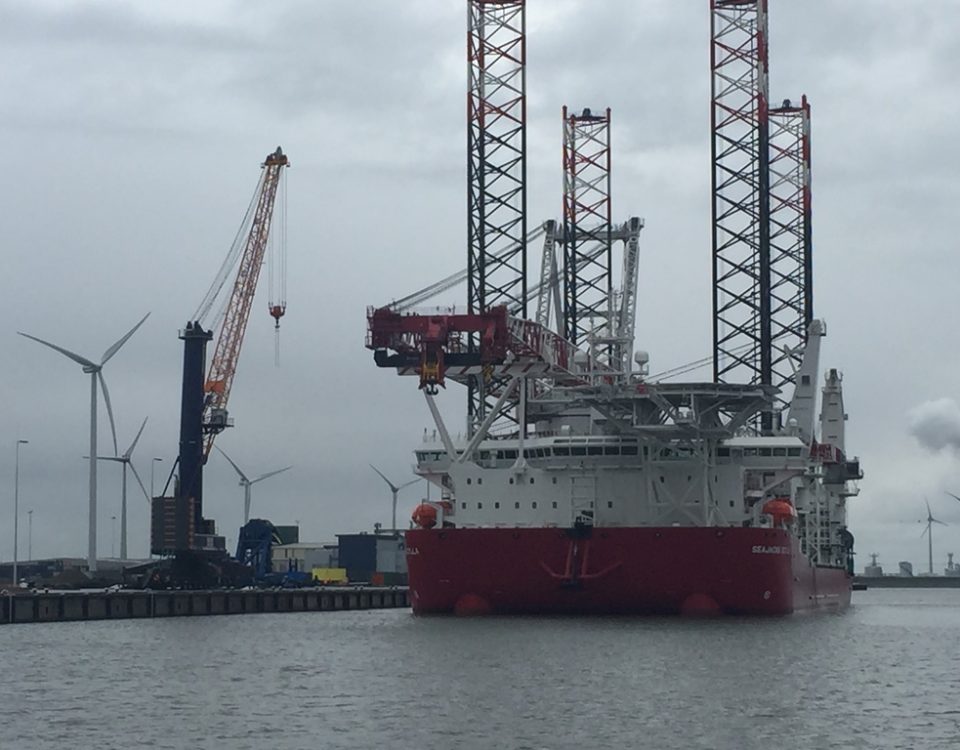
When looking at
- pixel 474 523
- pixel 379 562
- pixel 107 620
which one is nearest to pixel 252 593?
pixel 107 620

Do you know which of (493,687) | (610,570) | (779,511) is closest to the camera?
(493,687)

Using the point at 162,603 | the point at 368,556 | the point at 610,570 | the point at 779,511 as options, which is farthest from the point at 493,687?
the point at 368,556

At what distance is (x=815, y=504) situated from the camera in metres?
106

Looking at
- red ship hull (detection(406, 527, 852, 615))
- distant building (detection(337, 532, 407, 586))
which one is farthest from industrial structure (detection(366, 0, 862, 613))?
distant building (detection(337, 532, 407, 586))

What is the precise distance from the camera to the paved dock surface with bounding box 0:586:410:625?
9394 centimetres

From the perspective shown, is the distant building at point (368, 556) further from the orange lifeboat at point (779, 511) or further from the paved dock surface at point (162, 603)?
the orange lifeboat at point (779, 511)

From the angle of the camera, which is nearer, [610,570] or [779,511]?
[610,570]

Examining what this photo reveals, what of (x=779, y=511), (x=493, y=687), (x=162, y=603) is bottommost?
(x=493, y=687)

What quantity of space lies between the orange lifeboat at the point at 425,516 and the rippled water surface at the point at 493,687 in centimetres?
671

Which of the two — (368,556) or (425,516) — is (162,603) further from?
(368,556)

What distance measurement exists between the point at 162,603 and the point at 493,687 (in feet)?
169

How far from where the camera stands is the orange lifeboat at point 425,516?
85.9 meters

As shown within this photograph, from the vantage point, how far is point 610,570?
79500 mm

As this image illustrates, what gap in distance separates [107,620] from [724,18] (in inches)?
1778
